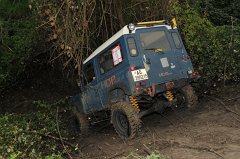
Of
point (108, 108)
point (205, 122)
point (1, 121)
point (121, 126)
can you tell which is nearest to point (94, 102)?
point (108, 108)

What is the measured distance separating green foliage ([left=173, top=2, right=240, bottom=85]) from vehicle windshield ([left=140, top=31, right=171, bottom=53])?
2856mm

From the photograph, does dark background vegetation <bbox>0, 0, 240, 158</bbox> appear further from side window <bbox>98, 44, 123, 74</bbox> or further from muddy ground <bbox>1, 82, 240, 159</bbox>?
side window <bbox>98, 44, 123, 74</bbox>

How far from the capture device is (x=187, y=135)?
7867 mm

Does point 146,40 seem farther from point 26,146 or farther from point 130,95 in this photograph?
point 26,146

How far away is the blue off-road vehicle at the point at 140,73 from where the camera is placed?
27.8 feet

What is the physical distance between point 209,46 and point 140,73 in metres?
4.09

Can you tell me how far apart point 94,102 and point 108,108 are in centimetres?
79

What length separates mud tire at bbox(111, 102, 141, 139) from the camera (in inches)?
329

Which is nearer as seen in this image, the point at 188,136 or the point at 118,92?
the point at 188,136

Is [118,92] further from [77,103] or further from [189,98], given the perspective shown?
[77,103]

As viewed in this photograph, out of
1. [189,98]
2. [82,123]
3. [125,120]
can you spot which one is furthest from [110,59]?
[82,123]

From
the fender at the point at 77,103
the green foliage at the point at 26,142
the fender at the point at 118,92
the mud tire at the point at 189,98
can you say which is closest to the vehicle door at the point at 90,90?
the fender at the point at 77,103

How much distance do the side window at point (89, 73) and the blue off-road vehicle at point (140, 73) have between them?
8 centimetres

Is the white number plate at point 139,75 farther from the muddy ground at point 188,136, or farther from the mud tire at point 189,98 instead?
the mud tire at point 189,98
